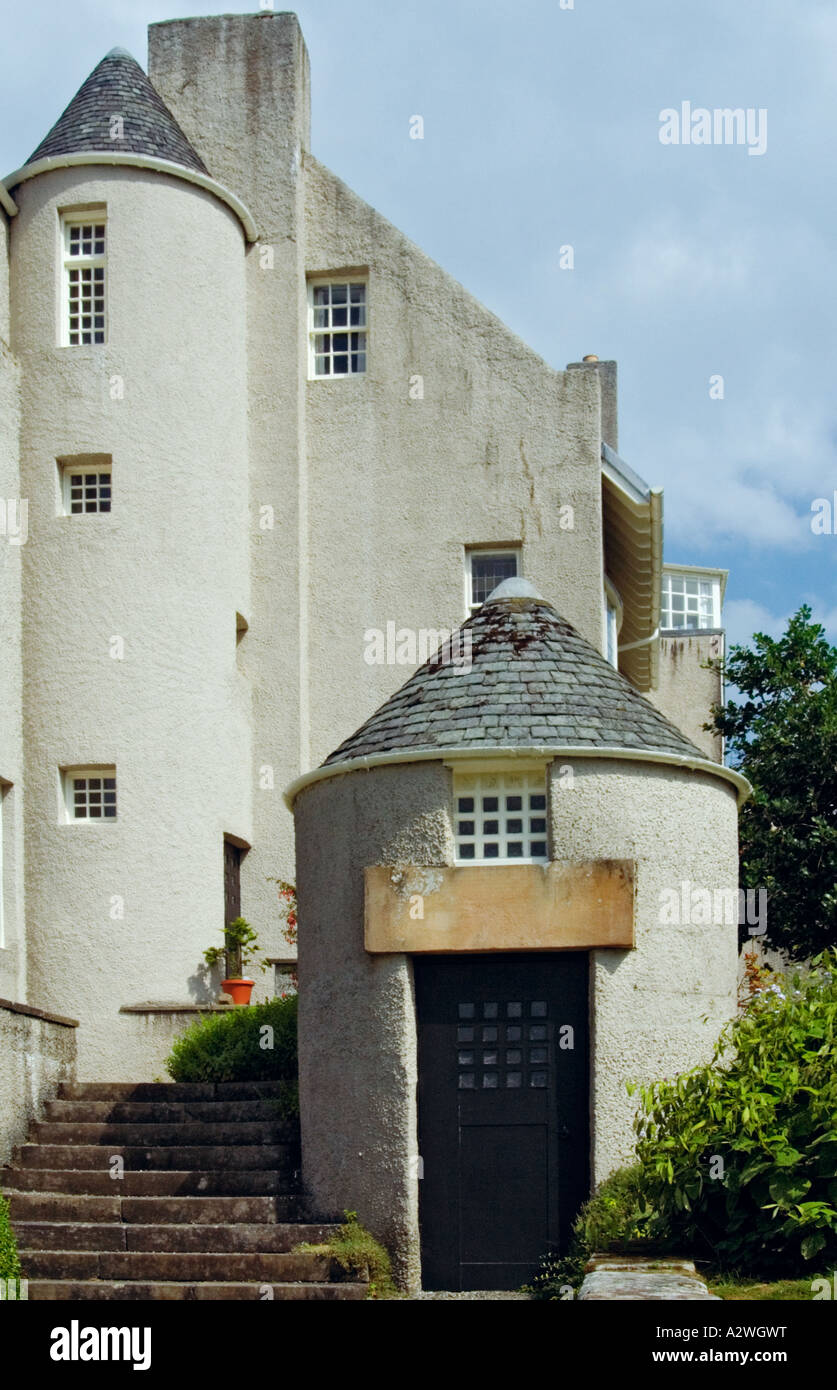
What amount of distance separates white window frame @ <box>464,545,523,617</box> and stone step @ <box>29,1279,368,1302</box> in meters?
11.3

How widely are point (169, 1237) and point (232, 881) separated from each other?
8.34 m

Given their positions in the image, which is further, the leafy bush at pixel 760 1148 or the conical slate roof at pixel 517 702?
the conical slate roof at pixel 517 702

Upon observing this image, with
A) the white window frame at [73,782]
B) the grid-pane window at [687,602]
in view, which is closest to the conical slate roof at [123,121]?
the white window frame at [73,782]

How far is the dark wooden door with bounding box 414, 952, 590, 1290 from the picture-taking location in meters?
14.2

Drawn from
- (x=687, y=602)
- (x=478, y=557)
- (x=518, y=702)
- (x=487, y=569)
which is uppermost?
(x=687, y=602)

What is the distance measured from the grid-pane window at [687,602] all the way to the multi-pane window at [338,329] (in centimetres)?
1803

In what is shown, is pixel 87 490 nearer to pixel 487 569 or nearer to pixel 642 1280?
pixel 487 569

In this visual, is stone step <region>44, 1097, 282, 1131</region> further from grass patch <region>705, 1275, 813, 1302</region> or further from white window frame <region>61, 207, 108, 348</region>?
white window frame <region>61, 207, 108, 348</region>

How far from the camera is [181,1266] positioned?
14.5m

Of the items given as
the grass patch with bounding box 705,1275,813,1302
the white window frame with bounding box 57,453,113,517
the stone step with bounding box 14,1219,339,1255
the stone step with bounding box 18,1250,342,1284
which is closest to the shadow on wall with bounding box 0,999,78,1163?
the stone step with bounding box 14,1219,339,1255

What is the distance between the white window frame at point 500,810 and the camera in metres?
14.9

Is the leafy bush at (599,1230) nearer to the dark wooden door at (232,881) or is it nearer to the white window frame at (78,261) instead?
the dark wooden door at (232,881)

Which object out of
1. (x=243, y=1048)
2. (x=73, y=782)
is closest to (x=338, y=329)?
(x=73, y=782)
